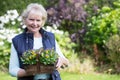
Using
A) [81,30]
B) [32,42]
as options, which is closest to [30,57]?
[32,42]

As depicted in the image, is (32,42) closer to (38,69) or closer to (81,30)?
(38,69)

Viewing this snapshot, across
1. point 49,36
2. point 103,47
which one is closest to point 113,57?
point 103,47

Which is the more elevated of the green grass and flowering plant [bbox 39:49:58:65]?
flowering plant [bbox 39:49:58:65]

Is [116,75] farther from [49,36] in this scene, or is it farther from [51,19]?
[49,36]

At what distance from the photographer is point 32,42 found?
14.3 feet

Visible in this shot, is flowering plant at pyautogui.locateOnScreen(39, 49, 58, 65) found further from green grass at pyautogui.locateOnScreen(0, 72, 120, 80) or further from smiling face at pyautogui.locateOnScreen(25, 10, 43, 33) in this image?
green grass at pyautogui.locateOnScreen(0, 72, 120, 80)

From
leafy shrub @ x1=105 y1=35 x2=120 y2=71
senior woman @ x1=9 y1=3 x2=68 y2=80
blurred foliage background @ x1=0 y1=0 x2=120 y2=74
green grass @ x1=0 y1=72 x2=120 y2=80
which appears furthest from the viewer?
blurred foliage background @ x1=0 y1=0 x2=120 y2=74

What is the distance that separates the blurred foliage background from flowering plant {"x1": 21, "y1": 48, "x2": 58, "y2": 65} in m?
5.71

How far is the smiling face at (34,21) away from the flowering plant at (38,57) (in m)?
0.27

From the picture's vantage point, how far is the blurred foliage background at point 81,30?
33.4 ft

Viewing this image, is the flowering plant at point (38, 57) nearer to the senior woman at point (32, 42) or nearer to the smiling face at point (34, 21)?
the senior woman at point (32, 42)

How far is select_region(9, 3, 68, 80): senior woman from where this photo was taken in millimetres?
4258

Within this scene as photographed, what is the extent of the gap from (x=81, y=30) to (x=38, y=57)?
25.3ft

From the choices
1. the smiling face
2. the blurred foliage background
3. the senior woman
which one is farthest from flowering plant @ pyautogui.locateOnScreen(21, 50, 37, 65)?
the blurred foliage background
